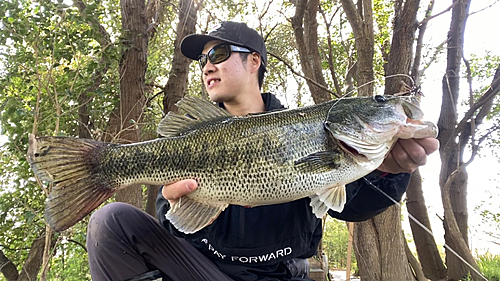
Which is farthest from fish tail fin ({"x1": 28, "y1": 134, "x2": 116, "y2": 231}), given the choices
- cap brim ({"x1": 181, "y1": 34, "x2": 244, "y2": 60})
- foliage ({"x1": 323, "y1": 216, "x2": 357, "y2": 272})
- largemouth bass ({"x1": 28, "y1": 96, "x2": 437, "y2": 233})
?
foliage ({"x1": 323, "y1": 216, "x2": 357, "y2": 272})

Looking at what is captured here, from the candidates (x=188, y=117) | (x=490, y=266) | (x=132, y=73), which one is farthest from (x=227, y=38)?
(x=490, y=266)

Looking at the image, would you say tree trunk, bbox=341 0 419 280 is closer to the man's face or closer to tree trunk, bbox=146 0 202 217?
the man's face

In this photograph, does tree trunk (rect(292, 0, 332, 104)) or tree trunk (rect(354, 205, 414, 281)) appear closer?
tree trunk (rect(354, 205, 414, 281))

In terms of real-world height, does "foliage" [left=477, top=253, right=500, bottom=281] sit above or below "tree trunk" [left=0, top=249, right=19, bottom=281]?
below

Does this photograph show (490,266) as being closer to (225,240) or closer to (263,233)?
(263,233)

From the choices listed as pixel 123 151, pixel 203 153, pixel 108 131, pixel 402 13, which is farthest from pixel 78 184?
pixel 402 13

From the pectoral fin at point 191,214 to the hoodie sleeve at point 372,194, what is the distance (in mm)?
945

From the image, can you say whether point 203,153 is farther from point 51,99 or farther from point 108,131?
point 108,131

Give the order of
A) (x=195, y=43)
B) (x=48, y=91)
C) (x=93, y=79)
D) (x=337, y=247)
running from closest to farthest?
(x=195, y=43)
(x=48, y=91)
(x=93, y=79)
(x=337, y=247)

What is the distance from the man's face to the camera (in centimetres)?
278

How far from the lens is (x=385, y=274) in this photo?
5.00m

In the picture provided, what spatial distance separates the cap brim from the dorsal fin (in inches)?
36.7

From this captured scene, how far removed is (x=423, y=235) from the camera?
804cm

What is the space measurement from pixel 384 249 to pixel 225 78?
3.56m
